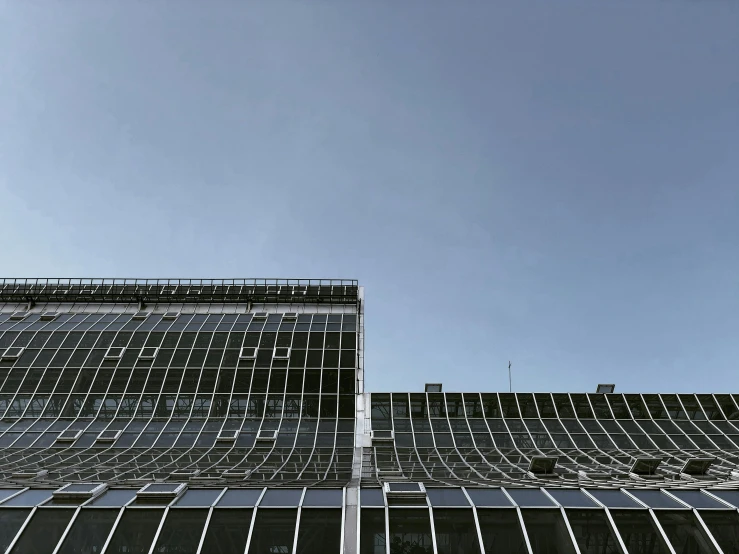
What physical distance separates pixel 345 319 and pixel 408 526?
124ft

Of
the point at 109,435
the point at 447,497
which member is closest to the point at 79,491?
the point at 447,497

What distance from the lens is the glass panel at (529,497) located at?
20828 millimetres

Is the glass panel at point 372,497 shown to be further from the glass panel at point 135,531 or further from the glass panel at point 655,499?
the glass panel at point 655,499

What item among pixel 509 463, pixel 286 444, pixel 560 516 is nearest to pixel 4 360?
pixel 286 444

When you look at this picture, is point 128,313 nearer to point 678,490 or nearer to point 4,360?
point 4,360

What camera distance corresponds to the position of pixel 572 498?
2130cm

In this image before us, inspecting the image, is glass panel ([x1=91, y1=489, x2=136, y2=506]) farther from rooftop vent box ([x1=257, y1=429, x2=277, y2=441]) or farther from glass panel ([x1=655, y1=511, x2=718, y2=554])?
glass panel ([x1=655, y1=511, x2=718, y2=554])

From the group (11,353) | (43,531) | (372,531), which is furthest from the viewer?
(11,353)

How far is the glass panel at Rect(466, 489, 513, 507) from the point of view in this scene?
68.2 feet

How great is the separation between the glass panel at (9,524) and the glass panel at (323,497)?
389 inches

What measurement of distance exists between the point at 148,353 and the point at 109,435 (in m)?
10.8

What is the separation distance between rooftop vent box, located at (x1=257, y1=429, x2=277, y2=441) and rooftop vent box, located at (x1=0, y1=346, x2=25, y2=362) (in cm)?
2487

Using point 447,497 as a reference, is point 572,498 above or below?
below

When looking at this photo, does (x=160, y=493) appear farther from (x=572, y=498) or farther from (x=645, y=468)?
(x=645, y=468)
